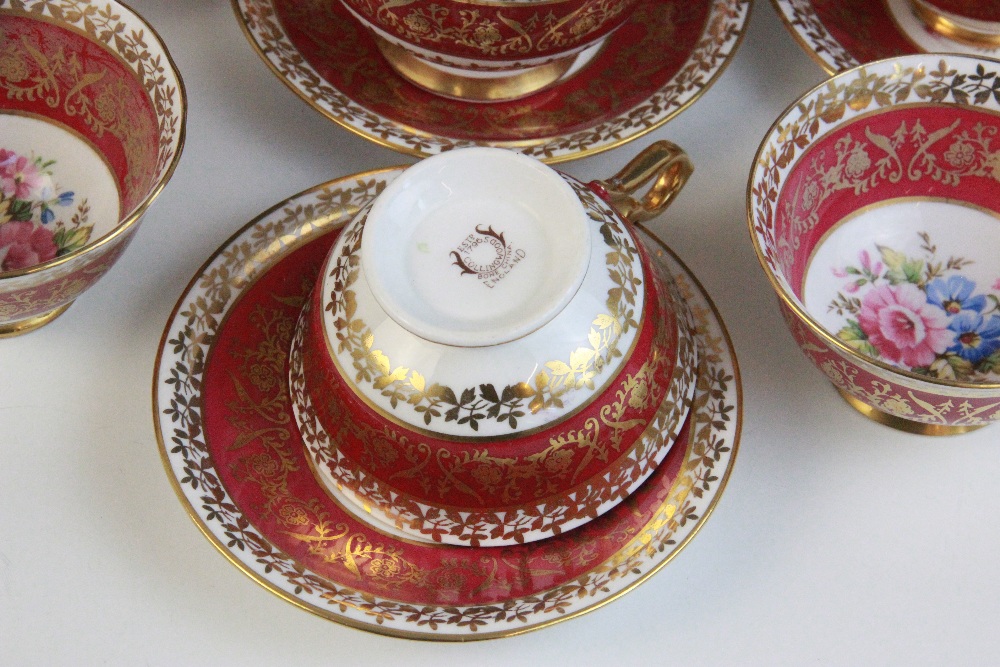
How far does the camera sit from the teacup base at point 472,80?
112 cm

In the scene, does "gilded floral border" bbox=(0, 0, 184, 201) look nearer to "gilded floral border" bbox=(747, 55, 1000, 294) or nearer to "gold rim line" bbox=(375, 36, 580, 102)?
"gold rim line" bbox=(375, 36, 580, 102)

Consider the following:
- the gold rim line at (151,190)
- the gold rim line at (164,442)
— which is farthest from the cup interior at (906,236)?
the gold rim line at (151,190)

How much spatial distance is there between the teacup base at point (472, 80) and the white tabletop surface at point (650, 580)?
4.6 inches

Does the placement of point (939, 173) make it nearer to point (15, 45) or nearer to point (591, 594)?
point (591, 594)

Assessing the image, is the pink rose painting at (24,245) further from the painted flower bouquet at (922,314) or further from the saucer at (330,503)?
the painted flower bouquet at (922,314)

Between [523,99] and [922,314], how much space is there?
19.1 inches

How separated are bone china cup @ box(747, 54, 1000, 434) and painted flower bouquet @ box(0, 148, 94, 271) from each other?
2.33 feet

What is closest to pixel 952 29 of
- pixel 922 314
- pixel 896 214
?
pixel 896 214

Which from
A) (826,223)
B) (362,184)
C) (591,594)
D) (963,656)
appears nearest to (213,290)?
(362,184)

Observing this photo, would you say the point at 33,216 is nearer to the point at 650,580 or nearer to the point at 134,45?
the point at 134,45

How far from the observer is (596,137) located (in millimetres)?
1068

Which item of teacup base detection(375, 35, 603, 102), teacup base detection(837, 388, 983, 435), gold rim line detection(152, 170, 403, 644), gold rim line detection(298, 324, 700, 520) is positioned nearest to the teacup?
teacup base detection(375, 35, 603, 102)

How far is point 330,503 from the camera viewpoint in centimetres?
89

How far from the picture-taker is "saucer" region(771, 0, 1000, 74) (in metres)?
1.12
